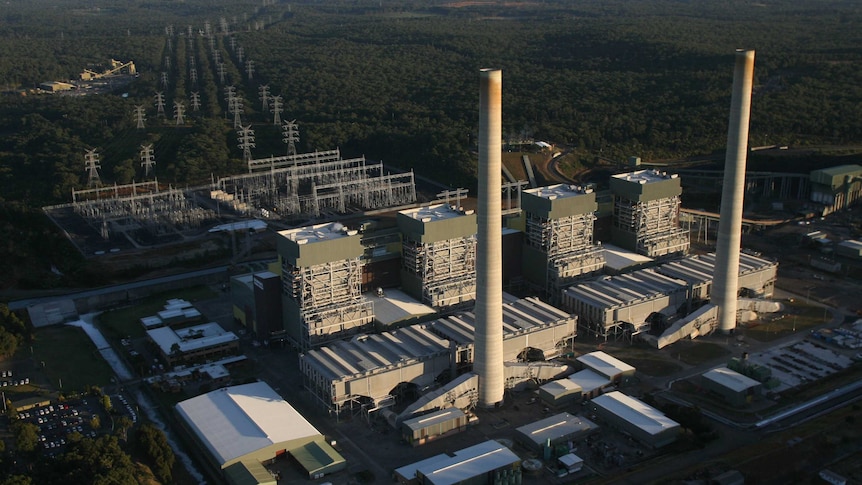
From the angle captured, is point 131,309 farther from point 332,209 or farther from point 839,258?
point 839,258

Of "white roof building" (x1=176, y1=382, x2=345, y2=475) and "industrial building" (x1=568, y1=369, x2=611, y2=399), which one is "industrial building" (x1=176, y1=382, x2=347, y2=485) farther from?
"industrial building" (x1=568, y1=369, x2=611, y2=399)

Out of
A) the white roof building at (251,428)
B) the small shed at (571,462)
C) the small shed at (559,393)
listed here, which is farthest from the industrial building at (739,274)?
the white roof building at (251,428)

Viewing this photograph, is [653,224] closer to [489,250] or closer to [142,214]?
[489,250]

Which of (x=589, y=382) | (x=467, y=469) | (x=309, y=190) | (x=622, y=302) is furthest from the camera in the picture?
(x=309, y=190)

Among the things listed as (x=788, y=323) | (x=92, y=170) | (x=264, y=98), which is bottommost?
(x=788, y=323)

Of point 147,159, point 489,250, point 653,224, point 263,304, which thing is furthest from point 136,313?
point 653,224

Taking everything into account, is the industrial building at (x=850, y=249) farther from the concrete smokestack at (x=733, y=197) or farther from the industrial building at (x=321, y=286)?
the industrial building at (x=321, y=286)

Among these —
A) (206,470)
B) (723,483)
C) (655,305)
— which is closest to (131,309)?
(206,470)
